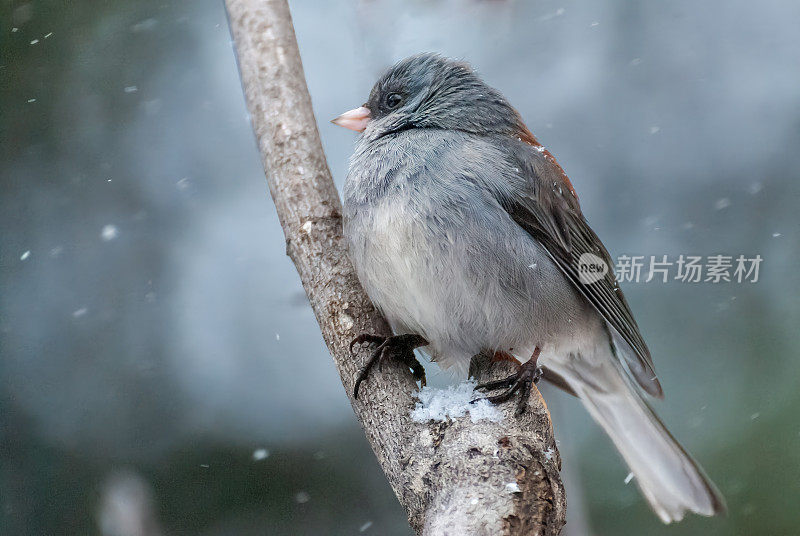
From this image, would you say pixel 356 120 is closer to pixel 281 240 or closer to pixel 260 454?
pixel 281 240

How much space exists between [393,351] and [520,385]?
310mm

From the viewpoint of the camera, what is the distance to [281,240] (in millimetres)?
2875

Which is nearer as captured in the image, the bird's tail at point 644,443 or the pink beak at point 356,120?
the bird's tail at point 644,443

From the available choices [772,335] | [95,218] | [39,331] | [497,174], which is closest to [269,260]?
[95,218]

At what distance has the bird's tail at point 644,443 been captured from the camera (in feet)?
5.64

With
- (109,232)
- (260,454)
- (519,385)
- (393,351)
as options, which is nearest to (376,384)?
(393,351)

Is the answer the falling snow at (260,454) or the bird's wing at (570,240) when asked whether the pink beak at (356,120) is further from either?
the falling snow at (260,454)

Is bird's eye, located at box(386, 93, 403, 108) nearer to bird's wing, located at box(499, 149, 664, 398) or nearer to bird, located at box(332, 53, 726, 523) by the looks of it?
bird, located at box(332, 53, 726, 523)

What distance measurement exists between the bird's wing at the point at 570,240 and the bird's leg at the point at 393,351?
0.40 m

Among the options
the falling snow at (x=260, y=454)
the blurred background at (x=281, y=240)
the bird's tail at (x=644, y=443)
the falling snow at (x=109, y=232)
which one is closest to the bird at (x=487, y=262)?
the bird's tail at (x=644, y=443)

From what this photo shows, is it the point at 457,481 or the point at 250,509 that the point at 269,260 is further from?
the point at 457,481

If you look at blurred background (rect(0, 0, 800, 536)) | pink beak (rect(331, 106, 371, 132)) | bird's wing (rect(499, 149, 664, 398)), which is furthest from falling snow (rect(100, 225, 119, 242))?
bird's wing (rect(499, 149, 664, 398))

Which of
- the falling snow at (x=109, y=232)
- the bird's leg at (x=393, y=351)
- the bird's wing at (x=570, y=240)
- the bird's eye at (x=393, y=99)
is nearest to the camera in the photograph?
the bird's leg at (x=393, y=351)

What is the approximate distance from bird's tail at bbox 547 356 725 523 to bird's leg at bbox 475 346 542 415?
1.57 ft
